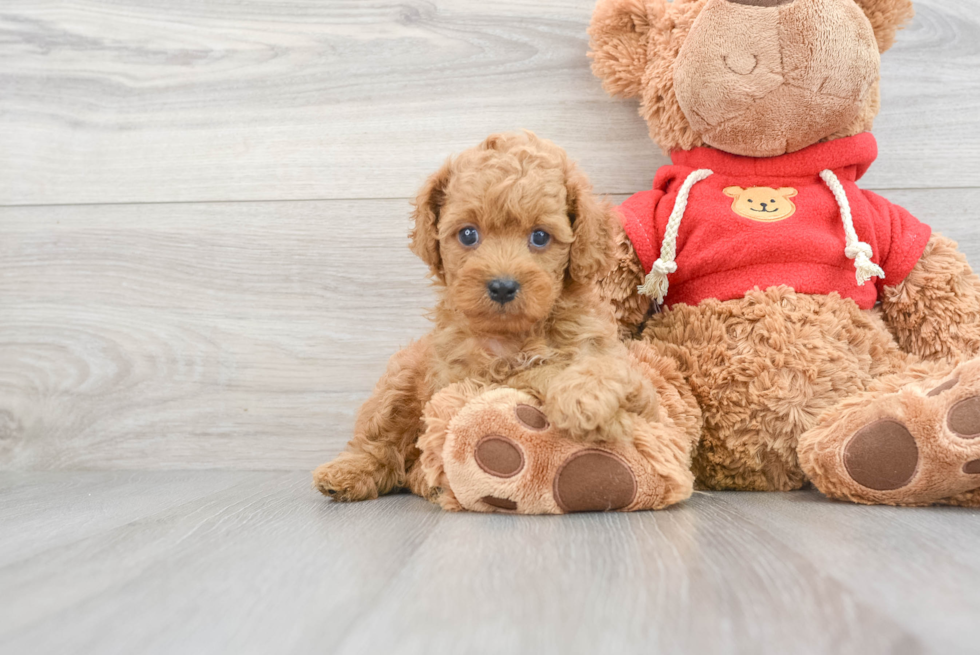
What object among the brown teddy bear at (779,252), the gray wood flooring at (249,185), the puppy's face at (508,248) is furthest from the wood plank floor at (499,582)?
the gray wood flooring at (249,185)

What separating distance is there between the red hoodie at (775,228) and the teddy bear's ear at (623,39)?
0.66 ft

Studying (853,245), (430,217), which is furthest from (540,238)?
(853,245)

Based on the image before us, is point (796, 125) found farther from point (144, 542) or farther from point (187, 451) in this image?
point (187, 451)

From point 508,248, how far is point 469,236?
0.06 metres

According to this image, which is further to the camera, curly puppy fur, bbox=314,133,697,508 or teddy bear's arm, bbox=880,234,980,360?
teddy bear's arm, bbox=880,234,980,360

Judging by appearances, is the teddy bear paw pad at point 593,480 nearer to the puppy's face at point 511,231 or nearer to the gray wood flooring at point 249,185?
the puppy's face at point 511,231

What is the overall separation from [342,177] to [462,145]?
270mm

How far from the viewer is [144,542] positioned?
91 cm

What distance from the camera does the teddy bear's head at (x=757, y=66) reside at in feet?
Result: 3.78

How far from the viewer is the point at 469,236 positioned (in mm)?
1049

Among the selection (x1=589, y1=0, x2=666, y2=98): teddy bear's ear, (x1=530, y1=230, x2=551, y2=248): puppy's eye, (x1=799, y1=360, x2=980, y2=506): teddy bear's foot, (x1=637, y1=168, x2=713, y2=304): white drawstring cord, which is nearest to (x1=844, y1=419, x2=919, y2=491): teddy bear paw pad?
(x1=799, y1=360, x2=980, y2=506): teddy bear's foot

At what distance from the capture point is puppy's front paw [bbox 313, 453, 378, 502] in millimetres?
1181

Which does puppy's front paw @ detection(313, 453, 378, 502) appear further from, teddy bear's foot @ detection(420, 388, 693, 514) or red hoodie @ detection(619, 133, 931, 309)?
red hoodie @ detection(619, 133, 931, 309)

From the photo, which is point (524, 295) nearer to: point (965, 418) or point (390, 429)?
point (390, 429)
